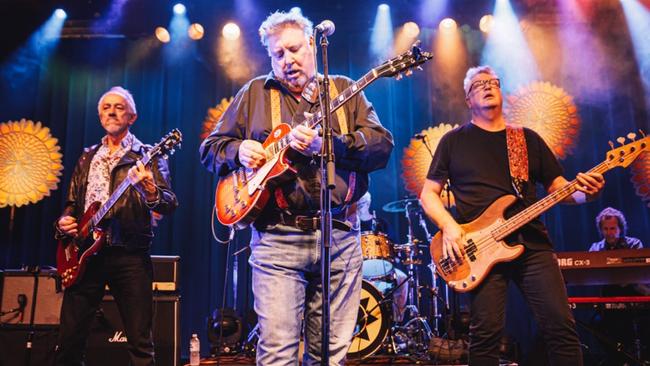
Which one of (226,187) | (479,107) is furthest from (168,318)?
(479,107)

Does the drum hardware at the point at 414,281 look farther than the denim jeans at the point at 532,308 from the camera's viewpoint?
Yes

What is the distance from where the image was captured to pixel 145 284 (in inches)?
147

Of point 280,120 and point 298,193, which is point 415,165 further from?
point 298,193

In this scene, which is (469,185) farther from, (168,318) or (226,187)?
(168,318)

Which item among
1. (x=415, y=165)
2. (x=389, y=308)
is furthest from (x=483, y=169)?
(x=415, y=165)

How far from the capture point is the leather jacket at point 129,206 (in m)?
3.74

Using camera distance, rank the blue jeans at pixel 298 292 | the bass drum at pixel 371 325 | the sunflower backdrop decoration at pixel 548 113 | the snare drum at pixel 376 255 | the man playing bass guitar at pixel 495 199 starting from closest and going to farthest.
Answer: the blue jeans at pixel 298 292, the man playing bass guitar at pixel 495 199, the bass drum at pixel 371 325, the snare drum at pixel 376 255, the sunflower backdrop decoration at pixel 548 113

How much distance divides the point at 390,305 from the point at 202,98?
4.27 meters

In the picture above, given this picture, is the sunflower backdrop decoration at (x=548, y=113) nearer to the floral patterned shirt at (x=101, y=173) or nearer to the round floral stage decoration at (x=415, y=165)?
the round floral stage decoration at (x=415, y=165)

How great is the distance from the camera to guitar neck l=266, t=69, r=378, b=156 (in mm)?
2613

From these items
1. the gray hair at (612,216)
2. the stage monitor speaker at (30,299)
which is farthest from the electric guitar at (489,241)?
the gray hair at (612,216)

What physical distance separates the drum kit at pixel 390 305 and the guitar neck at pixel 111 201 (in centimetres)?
283

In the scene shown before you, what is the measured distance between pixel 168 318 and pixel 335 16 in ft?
17.2

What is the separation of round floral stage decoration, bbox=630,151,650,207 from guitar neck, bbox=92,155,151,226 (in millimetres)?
6549
